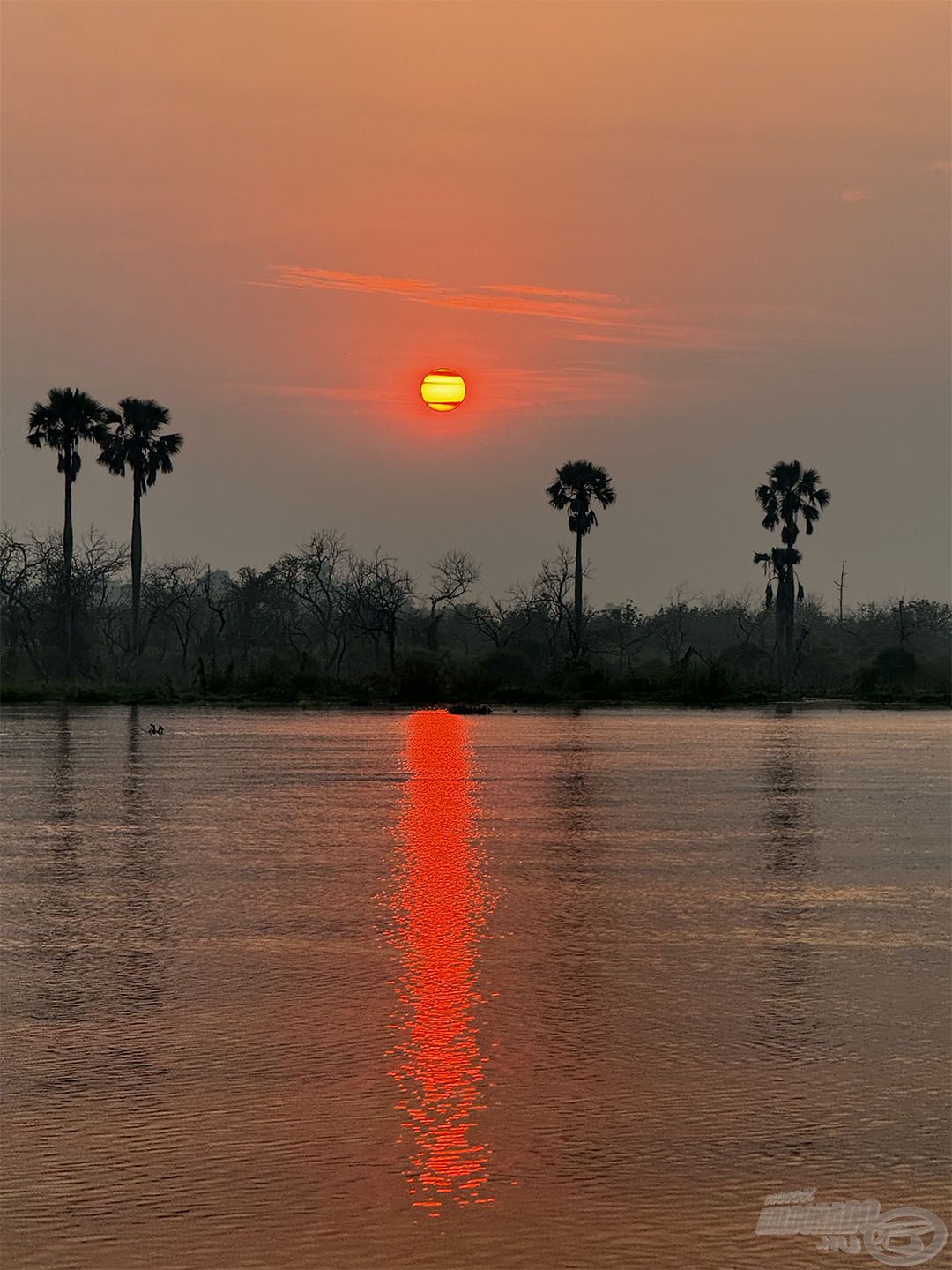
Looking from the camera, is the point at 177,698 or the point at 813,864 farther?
the point at 177,698

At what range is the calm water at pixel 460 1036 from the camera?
645 centimetres

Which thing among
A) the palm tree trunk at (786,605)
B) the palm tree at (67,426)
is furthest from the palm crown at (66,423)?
the palm tree trunk at (786,605)

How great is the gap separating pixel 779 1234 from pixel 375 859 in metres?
11.1

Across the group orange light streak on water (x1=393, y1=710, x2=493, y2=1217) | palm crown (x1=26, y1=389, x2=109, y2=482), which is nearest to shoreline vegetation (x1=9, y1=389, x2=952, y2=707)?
palm crown (x1=26, y1=389, x2=109, y2=482)

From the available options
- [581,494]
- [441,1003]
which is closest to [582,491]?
[581,494]

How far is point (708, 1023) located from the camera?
9648 mm

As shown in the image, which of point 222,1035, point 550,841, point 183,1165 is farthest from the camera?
point 550,841

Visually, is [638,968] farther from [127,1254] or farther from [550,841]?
[550,841]

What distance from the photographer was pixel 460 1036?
932 cm

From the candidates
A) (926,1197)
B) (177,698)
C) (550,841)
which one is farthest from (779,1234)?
(177,698)

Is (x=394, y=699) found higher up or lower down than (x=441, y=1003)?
higher up

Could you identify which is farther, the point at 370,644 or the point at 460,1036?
the point at 370,644

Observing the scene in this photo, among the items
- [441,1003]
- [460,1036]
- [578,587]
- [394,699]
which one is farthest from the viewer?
[578,587]

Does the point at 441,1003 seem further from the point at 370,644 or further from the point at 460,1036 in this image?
the point at 370,644
